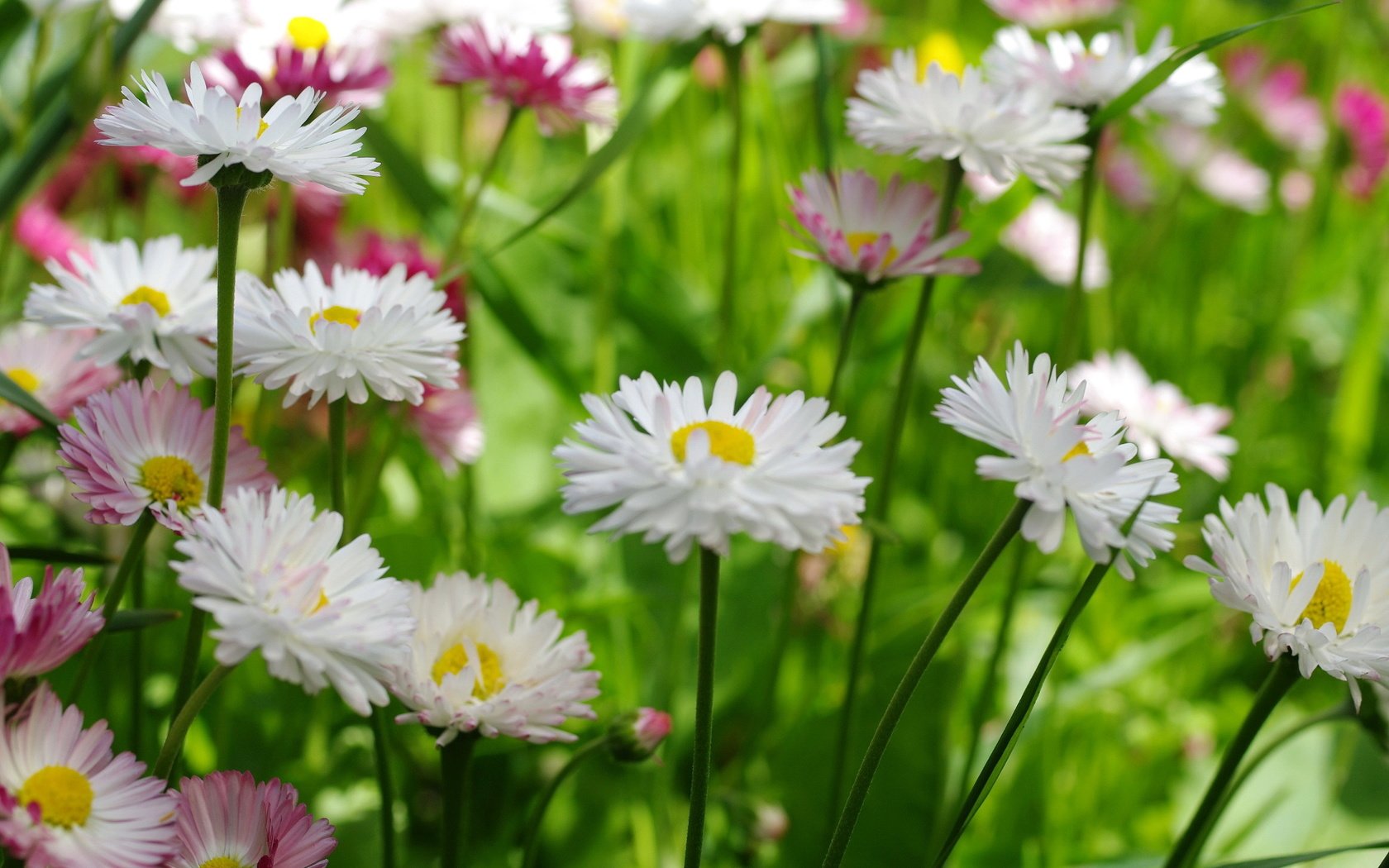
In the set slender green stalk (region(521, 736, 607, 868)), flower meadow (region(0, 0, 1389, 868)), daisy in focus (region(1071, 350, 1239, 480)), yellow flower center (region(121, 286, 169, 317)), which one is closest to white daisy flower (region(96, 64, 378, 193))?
flower meadow (region(0, 0, 1389, 868))

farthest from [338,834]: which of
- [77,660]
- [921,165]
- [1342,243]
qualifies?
[1342,243]

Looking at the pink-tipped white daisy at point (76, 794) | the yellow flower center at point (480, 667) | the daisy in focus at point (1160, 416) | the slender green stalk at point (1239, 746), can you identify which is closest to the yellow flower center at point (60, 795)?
the pink-tipped white daisy at point (76, 794)

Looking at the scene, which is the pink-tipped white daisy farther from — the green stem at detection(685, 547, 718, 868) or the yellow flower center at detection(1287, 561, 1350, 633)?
the yellow flower center at detection(1287, 561, 1350, 633)

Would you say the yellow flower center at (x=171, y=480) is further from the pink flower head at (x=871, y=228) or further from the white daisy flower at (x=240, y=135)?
the pink flower head at (x=871, y=228)

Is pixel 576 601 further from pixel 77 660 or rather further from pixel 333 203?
pixel 333 203

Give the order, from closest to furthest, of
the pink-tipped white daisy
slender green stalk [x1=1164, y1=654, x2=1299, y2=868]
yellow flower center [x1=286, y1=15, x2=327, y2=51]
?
the pink-tipped white daisy, slender green stalk [x1=1164, y1=654, x2=1299, y2=868], yellow flower center [x1=286, y1=15, x2=327, y2=51]
